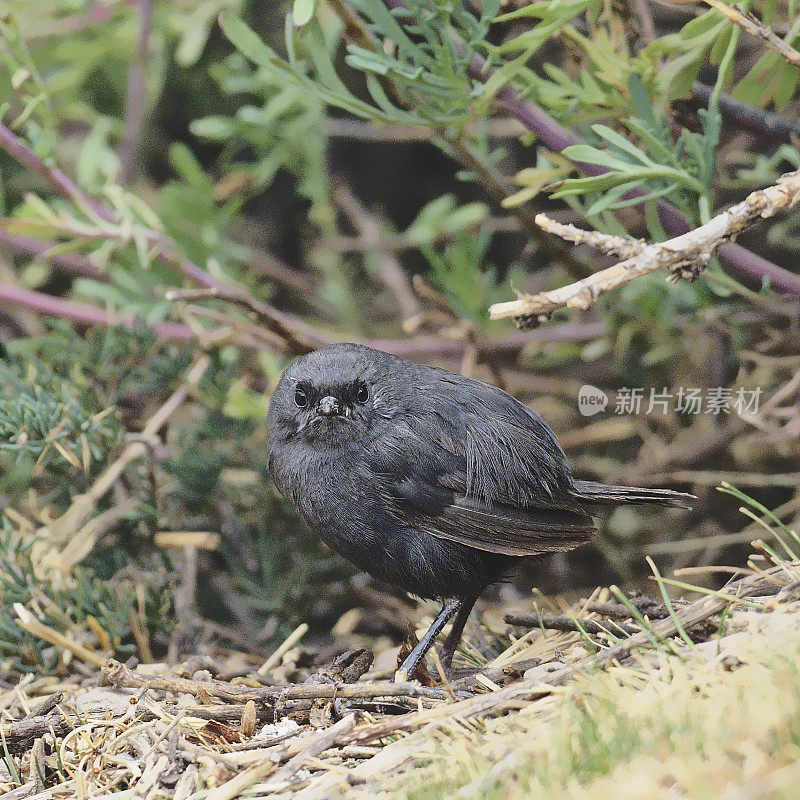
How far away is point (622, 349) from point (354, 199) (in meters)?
1.94

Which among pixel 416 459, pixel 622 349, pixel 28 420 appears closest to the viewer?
pixel 416 459

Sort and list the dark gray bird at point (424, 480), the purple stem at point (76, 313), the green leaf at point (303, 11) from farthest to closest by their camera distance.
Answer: the purple stem at point (76, 313)
the dark gray bird at point (424, 480)
the green leaf at point (303, 11)

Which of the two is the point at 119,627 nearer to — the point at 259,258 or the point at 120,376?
the point at 120,376

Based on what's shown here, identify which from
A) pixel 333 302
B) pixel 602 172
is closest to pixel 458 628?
pixel 602 172

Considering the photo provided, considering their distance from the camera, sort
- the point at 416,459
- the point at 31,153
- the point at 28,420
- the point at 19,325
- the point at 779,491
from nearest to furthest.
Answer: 1. the point at 416,459
2. the point at 28,420
3. the point at 31,153
4. the point at 779,491
5. the point at 19,325

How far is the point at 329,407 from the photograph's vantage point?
2465 millimetres

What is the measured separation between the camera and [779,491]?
3783 mm

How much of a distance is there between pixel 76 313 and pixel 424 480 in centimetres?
170

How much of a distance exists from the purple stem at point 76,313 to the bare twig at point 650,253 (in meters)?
1.82

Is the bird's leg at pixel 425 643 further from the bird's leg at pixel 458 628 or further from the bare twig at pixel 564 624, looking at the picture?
the bare twig at pixel 564 624

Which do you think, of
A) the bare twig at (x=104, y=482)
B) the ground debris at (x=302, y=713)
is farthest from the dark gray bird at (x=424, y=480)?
the bare twig at (x=104, y=482)

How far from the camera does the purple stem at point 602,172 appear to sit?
2705mm

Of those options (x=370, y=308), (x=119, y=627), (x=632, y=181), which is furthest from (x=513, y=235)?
(x=119, y=627)

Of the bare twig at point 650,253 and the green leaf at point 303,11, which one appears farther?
the green leaf at point 303,11
